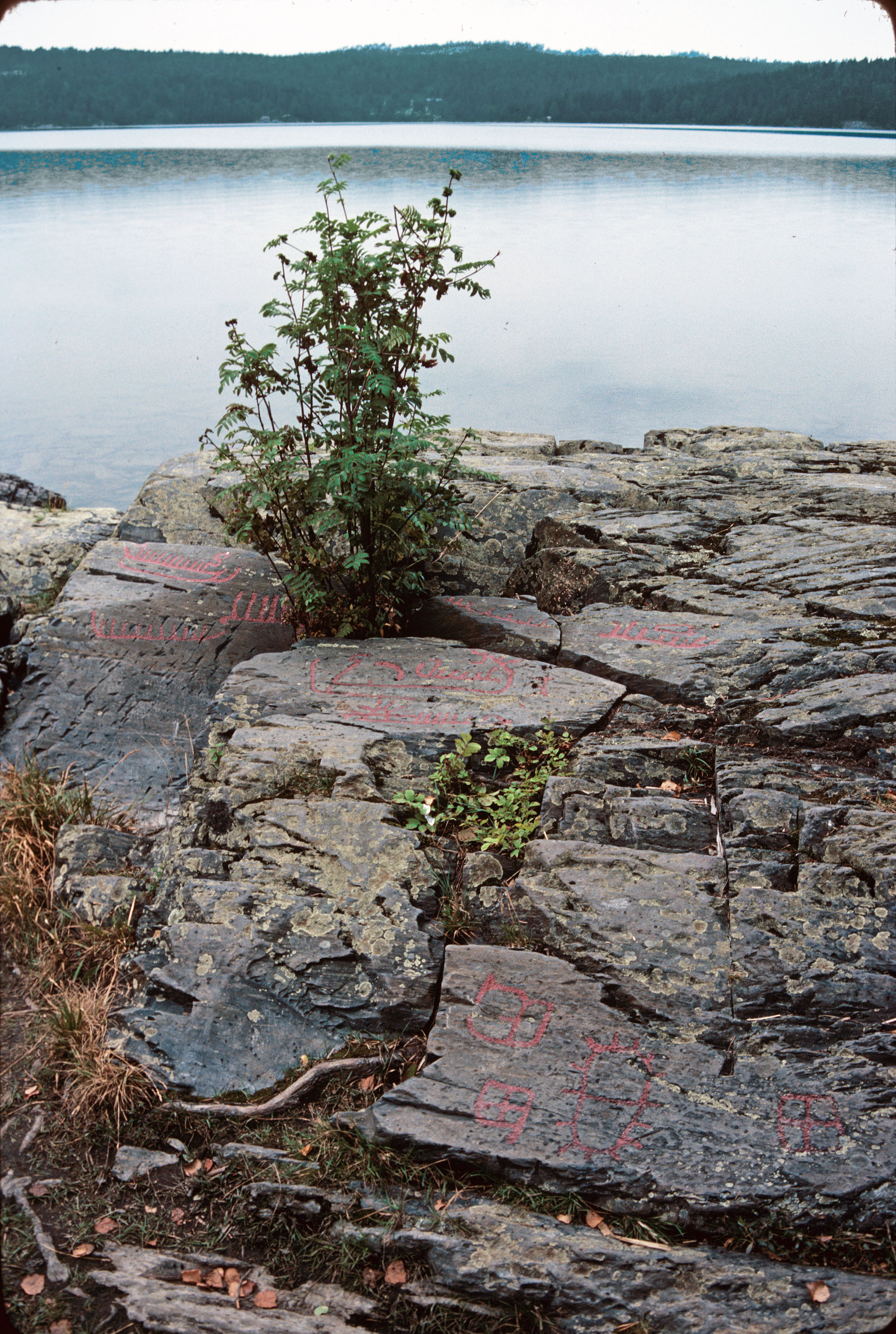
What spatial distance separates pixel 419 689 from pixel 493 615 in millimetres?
1013

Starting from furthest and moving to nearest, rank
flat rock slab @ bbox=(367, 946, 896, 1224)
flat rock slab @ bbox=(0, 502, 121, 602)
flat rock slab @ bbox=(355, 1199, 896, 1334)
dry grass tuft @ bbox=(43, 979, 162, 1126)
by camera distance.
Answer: flat rock slab @ bbox=(0, 502, 121, 602)
dry grass tuft @ bbox=(43, 979, 162, 1126)
flat rock slab @ bbox=(367, 946, 896, 1224)
flat rock slab @ bbox=(355, 1199, 896, 1334)

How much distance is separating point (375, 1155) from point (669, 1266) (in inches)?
43.6

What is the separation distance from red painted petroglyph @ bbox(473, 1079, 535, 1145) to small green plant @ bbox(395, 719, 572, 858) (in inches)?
42.2

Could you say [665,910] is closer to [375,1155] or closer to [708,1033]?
[708,1033]

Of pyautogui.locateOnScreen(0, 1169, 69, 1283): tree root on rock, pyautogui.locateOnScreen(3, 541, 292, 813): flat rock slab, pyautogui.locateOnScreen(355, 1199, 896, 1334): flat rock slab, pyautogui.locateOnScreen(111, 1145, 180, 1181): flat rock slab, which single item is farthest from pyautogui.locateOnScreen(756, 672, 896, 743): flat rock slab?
pyautogui.locateOnScreen(0, 1169, 69, 1283): tree root on rock

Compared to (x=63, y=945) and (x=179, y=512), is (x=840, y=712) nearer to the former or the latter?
(x=63, y=945)

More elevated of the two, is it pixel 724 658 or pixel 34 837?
pixel 724 658

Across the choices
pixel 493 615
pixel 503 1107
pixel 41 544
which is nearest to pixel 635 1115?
pixel 503 1107

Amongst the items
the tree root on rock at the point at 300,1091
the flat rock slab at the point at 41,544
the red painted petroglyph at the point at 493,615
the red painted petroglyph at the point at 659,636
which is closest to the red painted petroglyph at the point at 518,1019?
the tree root on rock at the point at 300,1091

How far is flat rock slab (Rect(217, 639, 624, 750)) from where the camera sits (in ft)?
16.0

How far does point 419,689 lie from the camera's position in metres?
5.23

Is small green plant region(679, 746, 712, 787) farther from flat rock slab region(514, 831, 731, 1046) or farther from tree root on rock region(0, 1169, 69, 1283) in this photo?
tree root on rock region(0, 1169, 69, 1283)

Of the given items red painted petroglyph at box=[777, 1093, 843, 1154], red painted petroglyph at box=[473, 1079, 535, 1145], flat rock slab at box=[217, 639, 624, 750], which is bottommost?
red painted petroglyph at box=[473, 1079, 535, 1145]

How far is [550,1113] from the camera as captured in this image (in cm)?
336
